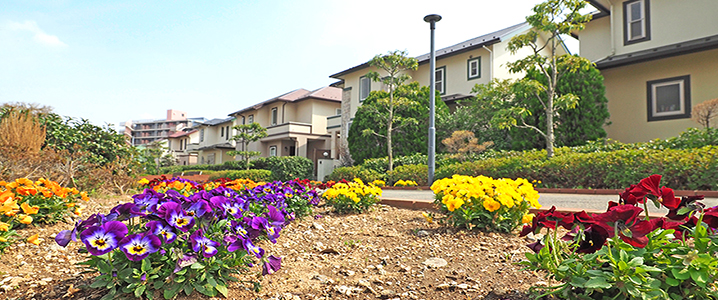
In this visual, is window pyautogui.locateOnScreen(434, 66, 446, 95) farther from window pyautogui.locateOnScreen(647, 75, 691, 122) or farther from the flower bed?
the flower bed

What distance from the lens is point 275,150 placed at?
100 ft

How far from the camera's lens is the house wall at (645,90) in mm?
12180

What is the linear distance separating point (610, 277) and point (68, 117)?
10.7 m

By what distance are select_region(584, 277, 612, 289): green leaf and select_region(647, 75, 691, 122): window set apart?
14368 millimetres

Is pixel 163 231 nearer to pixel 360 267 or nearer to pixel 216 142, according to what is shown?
pixel 360 267

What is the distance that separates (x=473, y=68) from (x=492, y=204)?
16311mm

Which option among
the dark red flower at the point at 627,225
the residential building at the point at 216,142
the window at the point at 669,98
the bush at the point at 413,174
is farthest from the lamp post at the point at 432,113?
the residential building at the point at 216,142

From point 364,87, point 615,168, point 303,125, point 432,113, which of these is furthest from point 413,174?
point 303,125

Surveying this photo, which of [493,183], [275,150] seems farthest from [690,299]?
[275,150]

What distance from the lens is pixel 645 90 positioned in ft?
43.5

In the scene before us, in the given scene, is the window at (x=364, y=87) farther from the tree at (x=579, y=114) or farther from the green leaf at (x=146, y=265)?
the green leaf at (x=146, y=265)

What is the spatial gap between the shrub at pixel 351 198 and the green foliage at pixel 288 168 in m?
16.1

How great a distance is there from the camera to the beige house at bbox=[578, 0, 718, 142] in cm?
1227

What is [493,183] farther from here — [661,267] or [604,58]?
[604,58]
